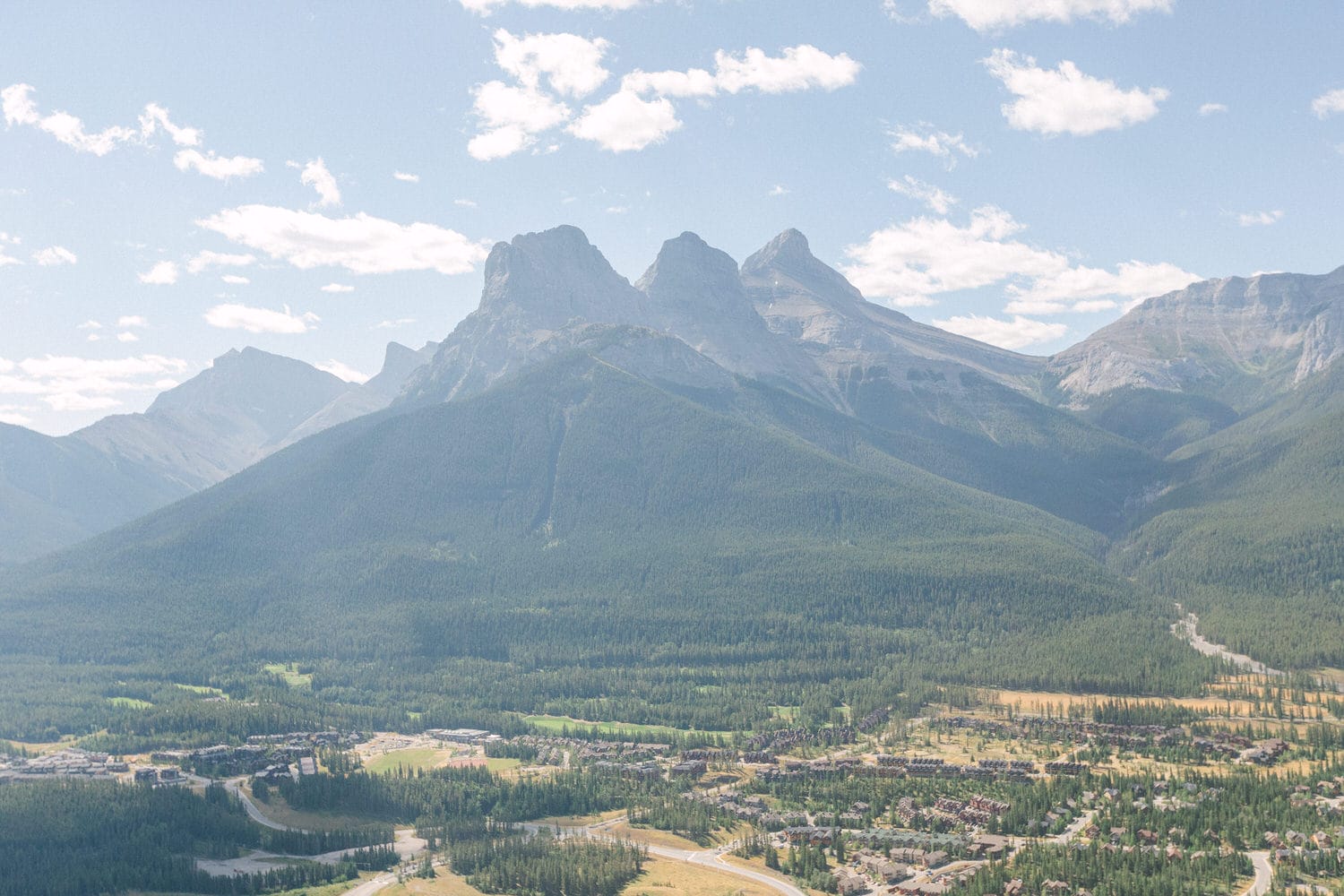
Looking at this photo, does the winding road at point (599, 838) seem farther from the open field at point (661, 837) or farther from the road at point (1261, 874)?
the road at point (1261, 874)

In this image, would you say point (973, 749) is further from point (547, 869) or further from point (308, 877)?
point (308, 877)

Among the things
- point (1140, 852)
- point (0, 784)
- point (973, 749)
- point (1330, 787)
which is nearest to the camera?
point (1140, 852)

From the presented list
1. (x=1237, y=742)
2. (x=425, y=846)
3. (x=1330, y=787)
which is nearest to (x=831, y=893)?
(x=425, y=846)

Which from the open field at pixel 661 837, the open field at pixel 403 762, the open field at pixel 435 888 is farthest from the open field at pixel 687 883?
the open field at pixel 403 762

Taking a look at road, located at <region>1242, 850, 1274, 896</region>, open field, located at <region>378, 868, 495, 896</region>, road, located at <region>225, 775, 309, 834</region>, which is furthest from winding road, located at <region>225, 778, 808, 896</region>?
road, located at <region>1242, 850, 1274, 896</region>

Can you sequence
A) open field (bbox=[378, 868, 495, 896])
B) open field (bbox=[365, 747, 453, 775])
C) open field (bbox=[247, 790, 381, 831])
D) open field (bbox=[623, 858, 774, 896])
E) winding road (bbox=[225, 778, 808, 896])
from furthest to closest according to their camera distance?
open field (bbox=[365, 747, 453, 775]) → open field (bbox=[247, 790, 381, 831]) → winding road (bbox=[225, 778, 808, 896]) → open field (bbox=[378, 868, 495, 896]) → open field (bbox=[623, 858, 774, 896])

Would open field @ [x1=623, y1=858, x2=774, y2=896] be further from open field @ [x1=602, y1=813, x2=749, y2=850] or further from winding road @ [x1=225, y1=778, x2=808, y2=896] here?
open field @ [x1=602, y1=813, x2=749, y2=850]

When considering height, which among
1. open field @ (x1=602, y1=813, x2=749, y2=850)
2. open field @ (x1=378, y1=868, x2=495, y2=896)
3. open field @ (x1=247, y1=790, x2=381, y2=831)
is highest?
open field @ (x1=602, y1=813, x2=749, y2=850)

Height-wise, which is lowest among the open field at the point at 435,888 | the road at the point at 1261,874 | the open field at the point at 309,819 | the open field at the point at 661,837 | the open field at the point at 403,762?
the open field at the point at 435,888
